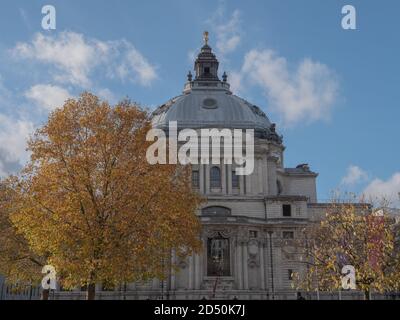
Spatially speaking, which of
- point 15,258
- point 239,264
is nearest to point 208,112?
point 239,264

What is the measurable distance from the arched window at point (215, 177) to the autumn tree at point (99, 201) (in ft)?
148

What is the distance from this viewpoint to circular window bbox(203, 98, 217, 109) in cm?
9081

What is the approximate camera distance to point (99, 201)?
30062 millimetres

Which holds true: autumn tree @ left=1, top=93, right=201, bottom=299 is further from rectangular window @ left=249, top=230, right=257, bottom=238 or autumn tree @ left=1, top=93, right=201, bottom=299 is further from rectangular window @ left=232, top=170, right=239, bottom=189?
rectangular window @ left=232, top=170, right=239, bottom=189

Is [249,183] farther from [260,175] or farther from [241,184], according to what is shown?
[260,175]

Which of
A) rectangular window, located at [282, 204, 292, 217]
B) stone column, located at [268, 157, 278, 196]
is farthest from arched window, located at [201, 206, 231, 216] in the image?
stone column, located at [268, 157, 278, 196]

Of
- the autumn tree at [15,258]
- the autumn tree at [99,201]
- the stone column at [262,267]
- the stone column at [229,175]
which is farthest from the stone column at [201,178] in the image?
the autumn tree at [99,201]

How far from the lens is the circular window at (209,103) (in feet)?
298

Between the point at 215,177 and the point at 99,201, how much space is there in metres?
49.6

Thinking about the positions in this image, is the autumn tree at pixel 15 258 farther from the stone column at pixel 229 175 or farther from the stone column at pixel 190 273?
the stone column at pixel 229 175

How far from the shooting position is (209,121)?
287 ft
